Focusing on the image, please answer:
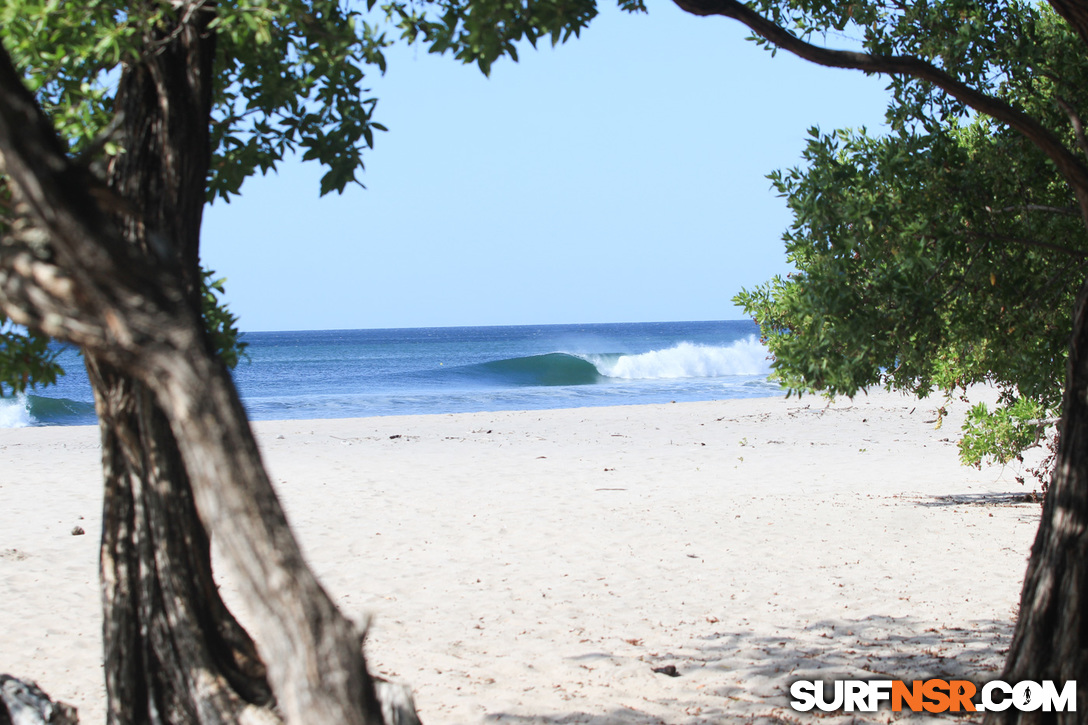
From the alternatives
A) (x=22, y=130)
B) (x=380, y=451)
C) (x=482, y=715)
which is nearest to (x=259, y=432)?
(x=380, y=451)

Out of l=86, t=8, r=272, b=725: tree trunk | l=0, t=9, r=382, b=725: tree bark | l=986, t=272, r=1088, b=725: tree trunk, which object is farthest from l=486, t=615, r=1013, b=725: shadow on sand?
l=0, t=9, r=382, b=725: tree bark

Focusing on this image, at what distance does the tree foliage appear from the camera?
552 centimetres

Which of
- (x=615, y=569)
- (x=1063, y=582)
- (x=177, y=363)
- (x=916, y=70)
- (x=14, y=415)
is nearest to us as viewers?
(x=177, y=363)

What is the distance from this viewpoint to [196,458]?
2.51 meters

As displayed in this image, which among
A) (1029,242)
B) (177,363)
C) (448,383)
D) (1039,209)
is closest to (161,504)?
(177,363)

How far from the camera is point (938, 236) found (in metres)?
5.53

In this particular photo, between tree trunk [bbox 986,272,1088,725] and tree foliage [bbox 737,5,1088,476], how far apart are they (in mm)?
1489

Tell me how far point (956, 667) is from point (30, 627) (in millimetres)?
6939

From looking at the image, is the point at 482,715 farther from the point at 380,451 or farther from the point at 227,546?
the point at 380,451

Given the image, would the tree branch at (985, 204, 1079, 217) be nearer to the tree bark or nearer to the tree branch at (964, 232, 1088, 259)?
the tree branch at (964, 232, 1088, 259)

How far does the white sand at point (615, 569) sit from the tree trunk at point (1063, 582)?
1.49 meters

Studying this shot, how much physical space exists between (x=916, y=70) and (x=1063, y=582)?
9.60ft

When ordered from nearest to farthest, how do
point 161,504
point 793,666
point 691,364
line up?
point 161,504 < point 793,666 < point 691,364

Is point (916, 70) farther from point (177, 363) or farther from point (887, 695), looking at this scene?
point (177, 363)
